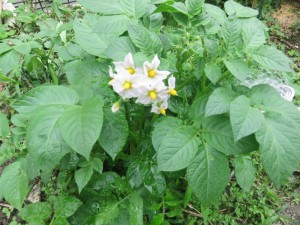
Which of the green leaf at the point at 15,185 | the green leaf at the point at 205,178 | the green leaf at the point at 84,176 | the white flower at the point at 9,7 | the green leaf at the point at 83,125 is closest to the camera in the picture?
the green leaf at the point at 83,125

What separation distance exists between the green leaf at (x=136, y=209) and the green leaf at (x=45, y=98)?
45 cm

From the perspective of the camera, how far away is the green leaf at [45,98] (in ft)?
3.78

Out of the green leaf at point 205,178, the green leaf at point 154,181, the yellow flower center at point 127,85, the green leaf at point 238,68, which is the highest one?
the green leaf at point 238,68

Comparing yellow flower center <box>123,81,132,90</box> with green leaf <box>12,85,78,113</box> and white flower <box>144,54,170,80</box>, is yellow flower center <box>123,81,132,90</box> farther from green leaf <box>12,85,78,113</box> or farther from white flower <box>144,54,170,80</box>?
green leaf <box>12,85,78,113</box>

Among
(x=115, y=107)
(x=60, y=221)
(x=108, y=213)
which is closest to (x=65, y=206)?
(x=60, y=221)

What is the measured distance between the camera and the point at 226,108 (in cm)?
110

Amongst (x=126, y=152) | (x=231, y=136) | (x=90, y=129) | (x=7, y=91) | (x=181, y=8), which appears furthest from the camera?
(x=7, y=91)

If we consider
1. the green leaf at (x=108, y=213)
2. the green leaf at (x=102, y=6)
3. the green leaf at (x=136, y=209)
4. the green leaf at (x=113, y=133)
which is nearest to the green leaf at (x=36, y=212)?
the green leaf at (x=108, y=213)

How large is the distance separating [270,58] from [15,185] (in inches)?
41.9

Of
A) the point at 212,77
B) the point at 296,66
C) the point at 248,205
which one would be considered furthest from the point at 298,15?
the point at 212,77

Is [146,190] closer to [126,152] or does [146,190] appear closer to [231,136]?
[126,152]

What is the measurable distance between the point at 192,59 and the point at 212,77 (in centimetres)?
18

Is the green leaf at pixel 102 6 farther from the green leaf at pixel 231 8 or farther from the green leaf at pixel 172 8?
the green leaf at pixel 231 8

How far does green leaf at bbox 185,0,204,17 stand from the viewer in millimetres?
1271
